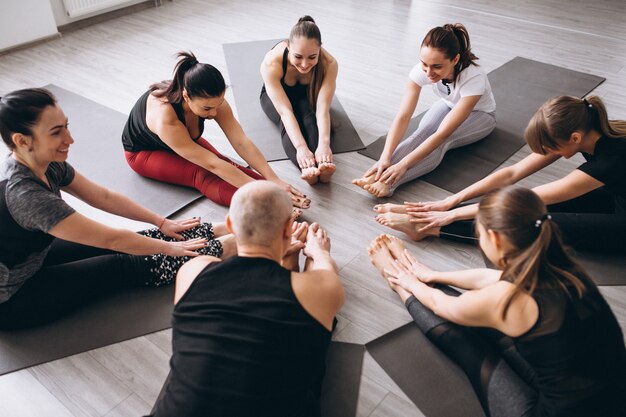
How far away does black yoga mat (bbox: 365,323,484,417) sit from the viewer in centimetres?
165

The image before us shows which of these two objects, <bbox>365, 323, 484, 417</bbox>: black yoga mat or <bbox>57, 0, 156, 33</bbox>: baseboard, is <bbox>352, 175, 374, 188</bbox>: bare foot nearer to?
<bbox>365, 323, 484, 417</bbox>: black yoga mat

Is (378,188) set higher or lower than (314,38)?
lower

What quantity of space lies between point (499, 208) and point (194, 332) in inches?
32.8

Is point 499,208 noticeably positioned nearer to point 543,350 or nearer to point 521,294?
point 521,294

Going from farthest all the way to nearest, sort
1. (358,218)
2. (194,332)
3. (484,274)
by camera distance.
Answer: (358,218) < (484,274) < (194,332)

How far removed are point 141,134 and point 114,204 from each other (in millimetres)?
558

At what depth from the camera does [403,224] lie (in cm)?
229

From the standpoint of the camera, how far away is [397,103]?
3.39 metres

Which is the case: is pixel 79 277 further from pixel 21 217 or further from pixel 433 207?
pixel 433 207

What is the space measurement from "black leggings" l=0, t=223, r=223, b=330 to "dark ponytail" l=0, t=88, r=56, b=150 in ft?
1.69

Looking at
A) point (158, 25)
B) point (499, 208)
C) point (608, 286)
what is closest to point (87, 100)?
point (158, 25)

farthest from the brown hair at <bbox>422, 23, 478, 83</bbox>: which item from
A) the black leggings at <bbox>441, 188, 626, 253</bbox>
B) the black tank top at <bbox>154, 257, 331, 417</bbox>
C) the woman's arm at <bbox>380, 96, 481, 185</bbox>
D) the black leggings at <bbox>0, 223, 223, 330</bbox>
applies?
the black tank top at <bbox>154, 257, 331, 417</bbox>

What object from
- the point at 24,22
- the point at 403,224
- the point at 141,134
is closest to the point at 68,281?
the point at 141,134

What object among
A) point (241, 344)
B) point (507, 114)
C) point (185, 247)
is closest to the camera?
point (241, 344)
